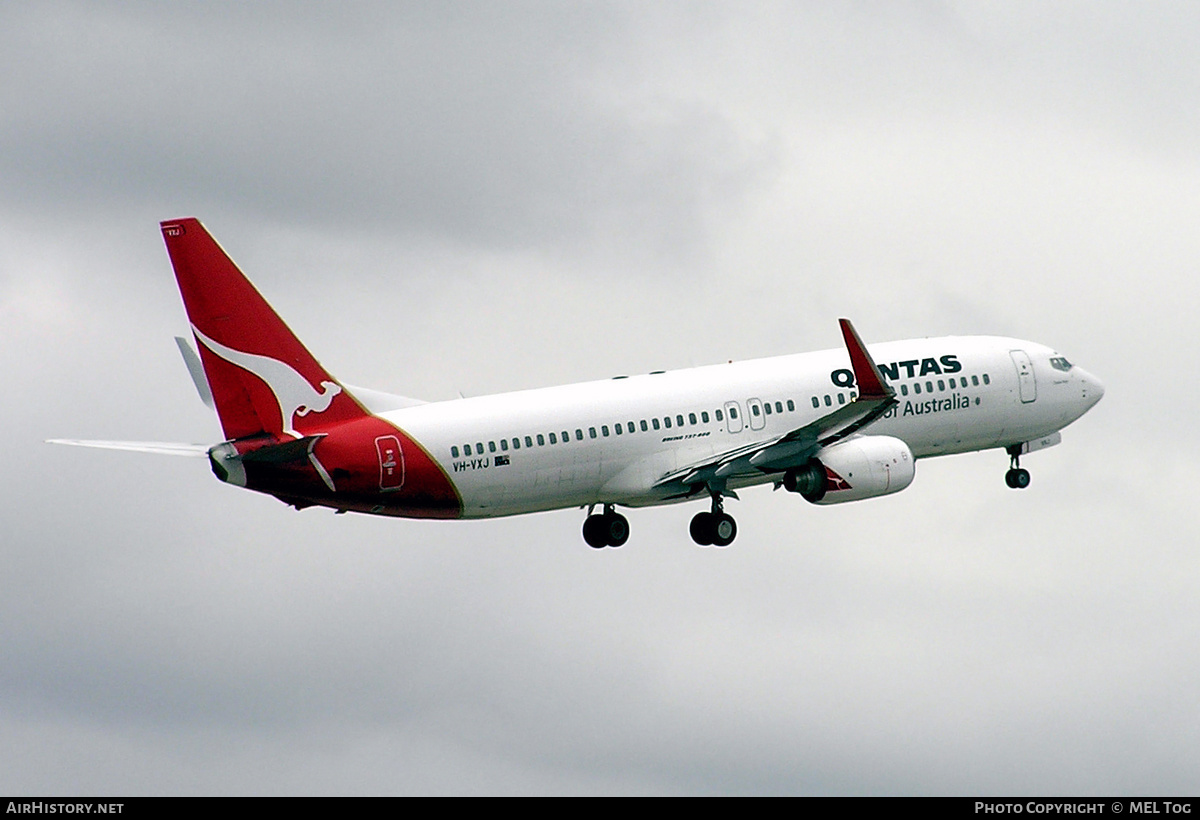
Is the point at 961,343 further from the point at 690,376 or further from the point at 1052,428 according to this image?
the point at 690,376

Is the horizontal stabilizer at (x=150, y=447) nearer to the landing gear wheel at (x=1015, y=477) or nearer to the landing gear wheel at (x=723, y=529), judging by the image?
the landing gear wheel at (x=723, y=529)

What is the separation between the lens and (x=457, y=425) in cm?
7769

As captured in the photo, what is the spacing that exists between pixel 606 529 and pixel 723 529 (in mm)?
4876

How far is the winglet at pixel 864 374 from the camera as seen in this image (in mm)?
77500

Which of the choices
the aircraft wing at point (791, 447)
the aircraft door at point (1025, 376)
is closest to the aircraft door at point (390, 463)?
the aircraft wing at point (791, 447)

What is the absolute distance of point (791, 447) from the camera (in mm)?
81188

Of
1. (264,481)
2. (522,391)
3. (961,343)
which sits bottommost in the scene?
(264,481)

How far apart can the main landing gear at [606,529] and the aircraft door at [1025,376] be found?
1570 centimetres

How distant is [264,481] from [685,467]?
15.1 m

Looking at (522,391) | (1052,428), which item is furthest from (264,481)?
(1052,428)

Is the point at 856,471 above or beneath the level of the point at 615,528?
beneath

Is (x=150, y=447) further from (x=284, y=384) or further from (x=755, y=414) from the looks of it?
(x=755, y=414)

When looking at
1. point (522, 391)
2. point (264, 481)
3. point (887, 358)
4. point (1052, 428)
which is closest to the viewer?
point (264, 481)

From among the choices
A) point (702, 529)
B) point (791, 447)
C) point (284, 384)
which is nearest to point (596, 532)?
point (702, 529)
